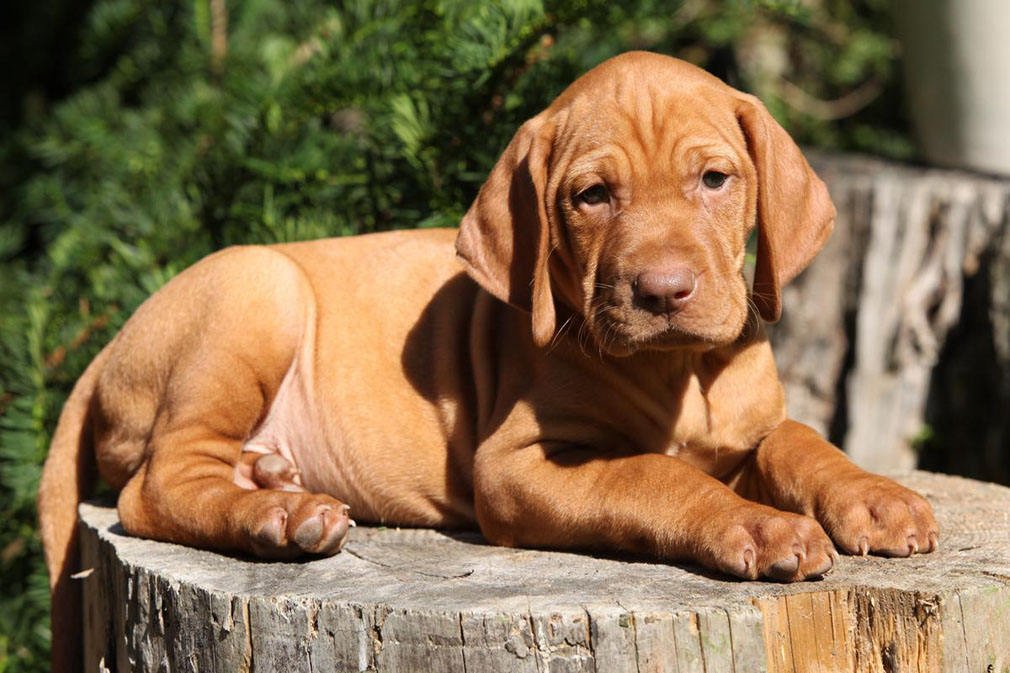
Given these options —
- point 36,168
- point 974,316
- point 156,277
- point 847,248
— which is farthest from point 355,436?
point 36,168

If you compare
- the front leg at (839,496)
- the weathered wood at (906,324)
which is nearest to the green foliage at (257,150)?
the weathered wood at (906,324)

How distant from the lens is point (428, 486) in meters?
3.94

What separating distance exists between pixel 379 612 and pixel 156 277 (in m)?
2.67

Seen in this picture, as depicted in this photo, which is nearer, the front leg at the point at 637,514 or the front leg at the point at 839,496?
the front leg at the point at 637,514

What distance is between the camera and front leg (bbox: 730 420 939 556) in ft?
10.2

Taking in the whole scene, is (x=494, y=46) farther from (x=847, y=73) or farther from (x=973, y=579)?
(x=847, y=73)

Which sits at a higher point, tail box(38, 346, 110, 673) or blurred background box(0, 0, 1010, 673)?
blurred background box(0, 0, 1010, 673)

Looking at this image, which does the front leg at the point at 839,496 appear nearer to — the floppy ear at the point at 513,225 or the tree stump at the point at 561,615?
the tree stump at the point at 561,615

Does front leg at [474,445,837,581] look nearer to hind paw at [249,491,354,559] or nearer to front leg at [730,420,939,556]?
front leg at [730,420,939,556]

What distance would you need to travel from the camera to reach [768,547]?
2.82m

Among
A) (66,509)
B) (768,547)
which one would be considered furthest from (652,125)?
(66,509)

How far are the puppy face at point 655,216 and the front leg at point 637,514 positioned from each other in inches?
14.9

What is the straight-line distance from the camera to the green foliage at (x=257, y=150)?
16.1ft

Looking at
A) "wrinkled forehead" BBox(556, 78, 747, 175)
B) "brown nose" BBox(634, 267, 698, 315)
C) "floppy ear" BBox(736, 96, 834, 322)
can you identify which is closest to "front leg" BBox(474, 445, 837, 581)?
"brown nose" BBox(634, 267, 698, 315)
